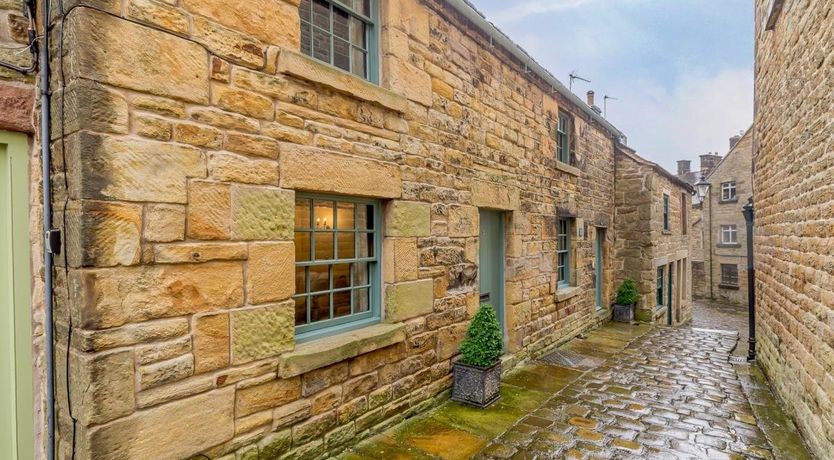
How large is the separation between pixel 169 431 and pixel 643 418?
→ 480 centimetres

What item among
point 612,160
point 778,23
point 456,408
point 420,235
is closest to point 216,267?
point 420,235

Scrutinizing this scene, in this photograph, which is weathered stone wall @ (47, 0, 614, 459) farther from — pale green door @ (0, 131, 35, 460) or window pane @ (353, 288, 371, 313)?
pale green door @ (0, 131, 35, 460)

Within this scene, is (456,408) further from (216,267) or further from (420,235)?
(216,267)

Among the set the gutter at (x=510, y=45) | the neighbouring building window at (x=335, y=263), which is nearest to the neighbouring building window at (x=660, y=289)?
the gutter at (x=510, y=45)

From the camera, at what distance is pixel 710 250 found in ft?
91.4

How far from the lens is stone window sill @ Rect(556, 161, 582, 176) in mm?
7952

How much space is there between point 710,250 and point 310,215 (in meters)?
31.3

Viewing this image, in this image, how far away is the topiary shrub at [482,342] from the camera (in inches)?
201

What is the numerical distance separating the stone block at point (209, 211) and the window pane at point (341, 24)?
6.63 feet

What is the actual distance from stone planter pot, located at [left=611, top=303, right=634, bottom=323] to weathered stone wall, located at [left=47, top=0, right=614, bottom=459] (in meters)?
7.33

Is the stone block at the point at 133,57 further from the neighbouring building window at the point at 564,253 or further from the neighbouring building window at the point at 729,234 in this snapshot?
the neighbouring building window at the point at 729,234

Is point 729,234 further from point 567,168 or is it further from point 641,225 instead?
point 567,168

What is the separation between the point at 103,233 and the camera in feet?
7.97

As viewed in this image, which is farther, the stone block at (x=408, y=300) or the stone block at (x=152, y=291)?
the stone block at (x=408, y=300)
